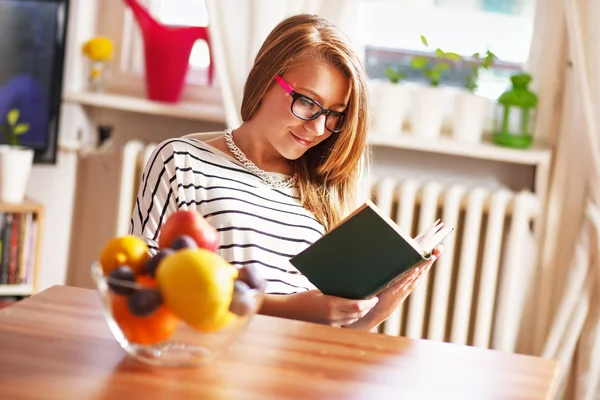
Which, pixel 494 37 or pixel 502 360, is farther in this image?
pixel 494 37

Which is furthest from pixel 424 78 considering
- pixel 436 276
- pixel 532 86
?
pixel 436 276

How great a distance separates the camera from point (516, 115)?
2660 millimetres

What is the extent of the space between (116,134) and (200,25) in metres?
0.47

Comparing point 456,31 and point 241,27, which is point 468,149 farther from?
point 241,27

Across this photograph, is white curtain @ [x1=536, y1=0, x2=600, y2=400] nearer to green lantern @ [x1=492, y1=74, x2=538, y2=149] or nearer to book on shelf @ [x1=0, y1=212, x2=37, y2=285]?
green lantern @ [x1=492, y1=74, x2=538, y2=149]

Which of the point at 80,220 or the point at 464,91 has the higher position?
the point at 464,91

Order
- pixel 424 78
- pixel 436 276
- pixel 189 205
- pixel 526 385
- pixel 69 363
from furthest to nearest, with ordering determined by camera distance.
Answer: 1. pixel 424 78
2. pixel 436 276
3. pixel 189 205
4. pixel 526 385
5. pixel 69 363

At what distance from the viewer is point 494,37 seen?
2717 millimetres

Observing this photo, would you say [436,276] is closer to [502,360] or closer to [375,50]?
[375,50]

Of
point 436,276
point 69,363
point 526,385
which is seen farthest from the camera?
point 436,276

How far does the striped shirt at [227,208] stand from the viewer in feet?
5.12

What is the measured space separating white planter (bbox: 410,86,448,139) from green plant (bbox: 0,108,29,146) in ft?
4.06

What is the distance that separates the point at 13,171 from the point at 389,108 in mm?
1166

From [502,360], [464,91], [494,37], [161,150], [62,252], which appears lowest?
[62,252]
